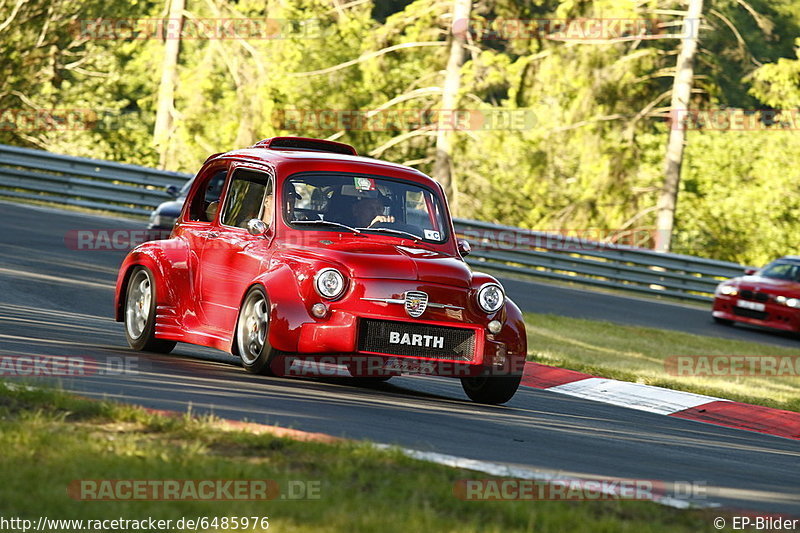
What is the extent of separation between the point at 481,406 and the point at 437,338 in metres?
0.69

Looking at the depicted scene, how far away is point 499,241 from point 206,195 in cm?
1782

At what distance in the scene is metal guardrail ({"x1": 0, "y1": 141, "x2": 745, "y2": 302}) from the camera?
1049 inches

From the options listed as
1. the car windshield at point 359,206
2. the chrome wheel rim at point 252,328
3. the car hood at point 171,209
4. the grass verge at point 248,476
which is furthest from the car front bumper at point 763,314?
the grass verge at point 248,476

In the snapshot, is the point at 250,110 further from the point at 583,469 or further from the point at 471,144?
the point at 583,469

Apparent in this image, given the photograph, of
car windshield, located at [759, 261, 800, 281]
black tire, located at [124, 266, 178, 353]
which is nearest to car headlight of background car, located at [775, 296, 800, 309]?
car windshield, located at [759, 261, 800, 281]

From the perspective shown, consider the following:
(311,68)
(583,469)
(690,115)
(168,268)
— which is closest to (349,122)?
(311,68)

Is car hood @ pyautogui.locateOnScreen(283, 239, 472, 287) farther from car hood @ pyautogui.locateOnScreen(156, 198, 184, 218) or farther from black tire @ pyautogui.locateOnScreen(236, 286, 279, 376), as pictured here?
car hood @ pyautogui.locateOnScreen(156, 198, 184, 218)

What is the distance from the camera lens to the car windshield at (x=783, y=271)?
25.4m

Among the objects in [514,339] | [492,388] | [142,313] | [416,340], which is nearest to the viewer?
[416,340]

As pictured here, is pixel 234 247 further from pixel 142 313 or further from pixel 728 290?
pixel 728 290

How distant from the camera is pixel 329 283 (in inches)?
363

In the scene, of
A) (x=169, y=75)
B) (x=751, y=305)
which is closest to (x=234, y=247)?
(x=751, y=305)

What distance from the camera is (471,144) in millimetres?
39188

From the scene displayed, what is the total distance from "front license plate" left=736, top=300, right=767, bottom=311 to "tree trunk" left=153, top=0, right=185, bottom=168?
20.1 metres
